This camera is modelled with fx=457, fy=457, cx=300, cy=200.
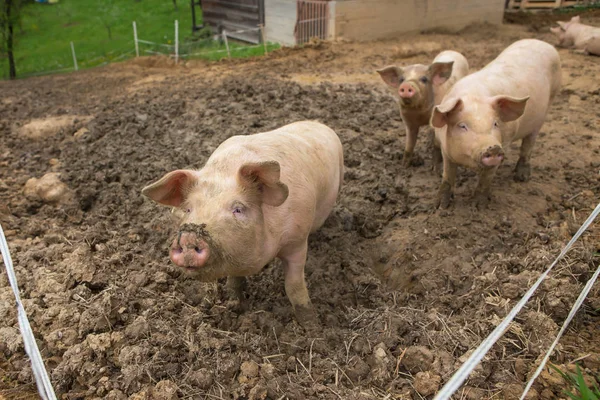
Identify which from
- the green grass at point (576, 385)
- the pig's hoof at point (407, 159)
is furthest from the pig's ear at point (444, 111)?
the green grass at point (576, 385)

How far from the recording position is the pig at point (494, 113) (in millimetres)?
4309

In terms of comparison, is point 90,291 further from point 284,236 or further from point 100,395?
point 284,236

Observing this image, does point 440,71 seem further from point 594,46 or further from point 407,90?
point 594,46

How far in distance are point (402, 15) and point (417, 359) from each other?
44.9 feet

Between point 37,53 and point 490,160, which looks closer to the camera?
point 490,160

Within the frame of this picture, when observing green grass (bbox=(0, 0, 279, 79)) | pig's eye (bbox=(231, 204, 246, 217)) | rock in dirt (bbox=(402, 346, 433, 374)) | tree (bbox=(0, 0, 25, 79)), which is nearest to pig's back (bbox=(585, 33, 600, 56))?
green grass (bbox=(0, 0, 279, 79))

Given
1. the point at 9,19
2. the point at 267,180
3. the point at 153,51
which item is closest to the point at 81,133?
the point at 267,180

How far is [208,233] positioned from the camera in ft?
8.11

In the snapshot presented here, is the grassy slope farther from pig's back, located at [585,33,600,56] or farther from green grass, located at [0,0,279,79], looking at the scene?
pig's back, located at [585,33,600,56]

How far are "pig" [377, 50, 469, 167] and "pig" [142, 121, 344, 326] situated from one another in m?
2.33

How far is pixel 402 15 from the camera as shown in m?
14.5

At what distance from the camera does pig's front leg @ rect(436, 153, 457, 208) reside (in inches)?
195

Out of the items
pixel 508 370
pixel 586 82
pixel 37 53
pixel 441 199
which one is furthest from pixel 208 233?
pixel 37 53

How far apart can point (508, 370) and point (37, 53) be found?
28.5 meters
